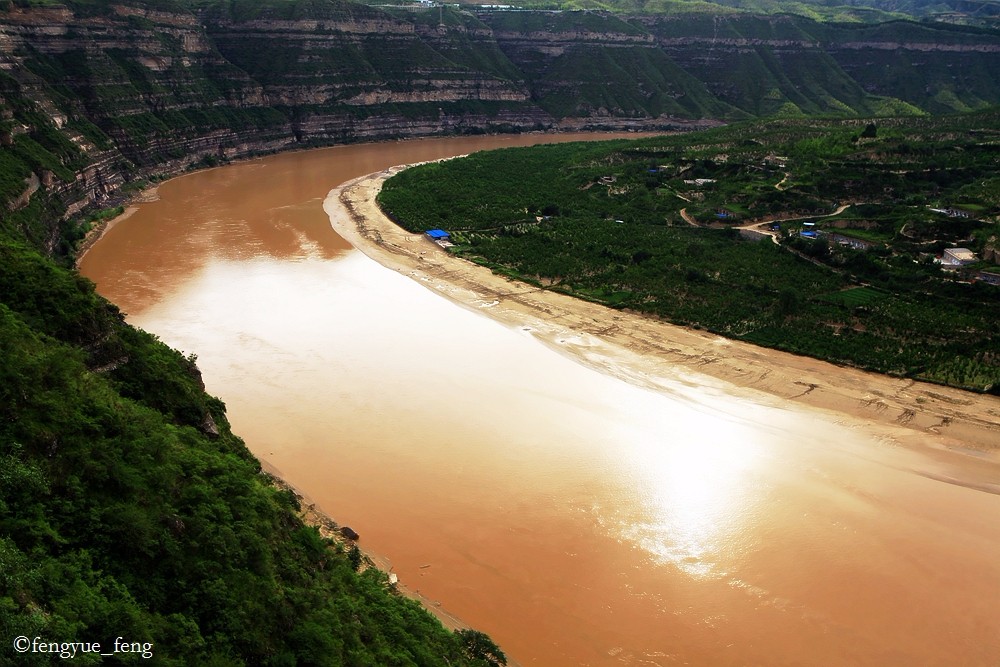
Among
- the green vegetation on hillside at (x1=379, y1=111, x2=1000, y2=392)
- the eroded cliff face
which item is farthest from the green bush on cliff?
the green vegetation on hillside at (x1=379, y1=111, x2=1000, y2=392)

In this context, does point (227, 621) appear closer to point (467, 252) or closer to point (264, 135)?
Result: point (467, 252)

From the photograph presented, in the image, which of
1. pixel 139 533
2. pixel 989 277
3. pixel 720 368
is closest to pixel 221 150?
pixel 720 368

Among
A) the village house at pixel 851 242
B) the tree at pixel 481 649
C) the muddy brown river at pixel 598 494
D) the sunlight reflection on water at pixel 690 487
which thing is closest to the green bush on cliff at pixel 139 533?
the tree at pixel 481 649

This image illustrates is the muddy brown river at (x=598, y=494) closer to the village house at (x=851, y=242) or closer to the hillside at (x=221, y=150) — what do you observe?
the hillside at (x=221, y=150)

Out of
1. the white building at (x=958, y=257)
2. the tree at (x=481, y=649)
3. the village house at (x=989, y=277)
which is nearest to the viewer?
the tree at (x=481, y=649)

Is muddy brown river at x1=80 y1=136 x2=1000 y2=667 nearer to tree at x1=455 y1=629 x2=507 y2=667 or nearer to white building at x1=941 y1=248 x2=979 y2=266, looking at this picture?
tree at x1=455 y1=629 x2=507 y2=667

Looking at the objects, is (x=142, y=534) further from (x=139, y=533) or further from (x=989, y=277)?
(x=989, y=277)

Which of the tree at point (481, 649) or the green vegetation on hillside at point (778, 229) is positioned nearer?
the tree at point (481, 649)
